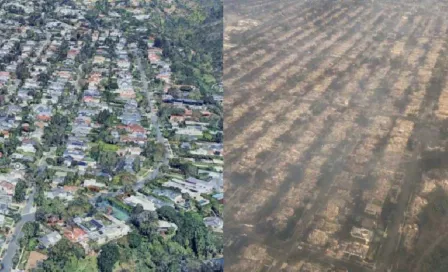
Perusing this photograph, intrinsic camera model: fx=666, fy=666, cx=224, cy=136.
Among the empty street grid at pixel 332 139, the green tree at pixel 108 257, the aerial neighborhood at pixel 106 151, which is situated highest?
the empty street grid at pixel 332 139

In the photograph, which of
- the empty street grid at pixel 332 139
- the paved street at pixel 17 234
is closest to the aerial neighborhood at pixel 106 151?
the paved street at pixel 17 234

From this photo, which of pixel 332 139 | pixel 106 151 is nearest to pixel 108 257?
pixel 332 139

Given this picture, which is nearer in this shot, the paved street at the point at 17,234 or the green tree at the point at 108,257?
the green tree at the point at 108,257

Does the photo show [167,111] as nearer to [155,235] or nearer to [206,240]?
[155,235]

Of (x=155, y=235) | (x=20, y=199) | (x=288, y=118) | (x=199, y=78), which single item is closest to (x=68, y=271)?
(x=155, y=235)

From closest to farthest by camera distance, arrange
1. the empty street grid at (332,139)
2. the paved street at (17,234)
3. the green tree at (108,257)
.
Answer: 1. the empty street grid at (332,139)
2. the green tree at (108,257)
3. the paved street at (17,234)

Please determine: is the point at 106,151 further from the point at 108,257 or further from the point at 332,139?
the point at 332,139

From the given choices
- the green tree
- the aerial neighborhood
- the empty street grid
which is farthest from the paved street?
the empty street grid

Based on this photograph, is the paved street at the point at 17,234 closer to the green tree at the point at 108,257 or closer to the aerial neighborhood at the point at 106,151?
the aerial neighborhood at the point at 106,151
